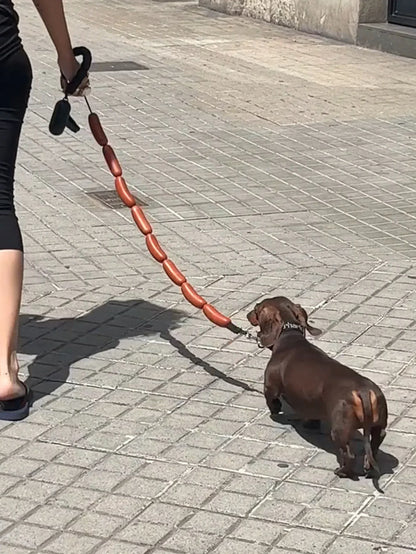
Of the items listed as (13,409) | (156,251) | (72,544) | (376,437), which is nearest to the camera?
(72,544)

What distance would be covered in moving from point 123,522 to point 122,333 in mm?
1897

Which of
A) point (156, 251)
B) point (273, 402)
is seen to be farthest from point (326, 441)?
point (156, 251)

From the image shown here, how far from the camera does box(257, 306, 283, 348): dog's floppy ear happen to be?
5.08 metres

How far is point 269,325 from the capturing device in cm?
511

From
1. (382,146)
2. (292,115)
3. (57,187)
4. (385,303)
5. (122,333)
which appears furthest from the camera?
(292,115)

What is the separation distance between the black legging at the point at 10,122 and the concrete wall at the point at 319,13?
10.3 meters

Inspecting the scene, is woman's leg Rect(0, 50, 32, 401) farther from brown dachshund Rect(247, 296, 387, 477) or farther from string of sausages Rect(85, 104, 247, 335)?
brown dachshund Rect(247, 296, 387, 477)

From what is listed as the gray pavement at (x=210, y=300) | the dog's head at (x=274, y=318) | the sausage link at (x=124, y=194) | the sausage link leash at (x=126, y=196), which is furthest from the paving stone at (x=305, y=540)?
the sausage link at (x=124, y=194)

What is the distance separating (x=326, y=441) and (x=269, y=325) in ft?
1.64

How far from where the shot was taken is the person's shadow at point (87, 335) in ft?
18.5

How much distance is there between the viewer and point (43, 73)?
13.1m

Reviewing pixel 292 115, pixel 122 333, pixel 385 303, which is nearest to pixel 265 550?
pixel 122 333

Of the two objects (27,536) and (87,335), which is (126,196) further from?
(27,536)

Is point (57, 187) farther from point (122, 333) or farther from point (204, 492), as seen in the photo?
point (204, 492)
